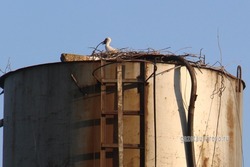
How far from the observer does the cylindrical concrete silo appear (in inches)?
684

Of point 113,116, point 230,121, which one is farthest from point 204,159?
point 113,116

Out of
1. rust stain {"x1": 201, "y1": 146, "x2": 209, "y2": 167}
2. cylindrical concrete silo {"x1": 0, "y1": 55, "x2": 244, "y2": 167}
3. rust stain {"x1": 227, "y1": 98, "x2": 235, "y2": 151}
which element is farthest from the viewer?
rust stain {"x1": 227, "y1": 98, "x2": 235, "y2": 151}

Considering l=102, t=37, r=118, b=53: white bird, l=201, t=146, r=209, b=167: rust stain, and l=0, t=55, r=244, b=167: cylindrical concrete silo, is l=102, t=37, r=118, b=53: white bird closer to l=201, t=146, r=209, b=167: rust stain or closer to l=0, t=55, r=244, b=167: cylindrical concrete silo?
l=0, t=55, r=244, b=167: cylindrical concrete silo

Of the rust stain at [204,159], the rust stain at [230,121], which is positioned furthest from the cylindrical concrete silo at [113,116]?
the rust stain at [230,121]

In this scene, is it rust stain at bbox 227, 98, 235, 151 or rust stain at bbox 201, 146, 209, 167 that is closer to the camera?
rust stain at bbox 201, 146, 209, 167

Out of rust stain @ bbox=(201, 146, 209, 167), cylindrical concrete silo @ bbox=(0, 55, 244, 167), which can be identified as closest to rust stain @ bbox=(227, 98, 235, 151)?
cylindrical concrete silo @ bbox=(0, 55, 244, 167)

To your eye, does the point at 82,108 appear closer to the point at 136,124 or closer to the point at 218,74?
the point at 136,124

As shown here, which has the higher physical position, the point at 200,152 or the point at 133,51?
the point at 133,51

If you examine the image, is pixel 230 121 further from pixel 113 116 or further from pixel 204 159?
pixel 113 116

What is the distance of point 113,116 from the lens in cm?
1742

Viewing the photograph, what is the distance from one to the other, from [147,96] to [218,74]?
180cm

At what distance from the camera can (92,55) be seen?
18812 mm

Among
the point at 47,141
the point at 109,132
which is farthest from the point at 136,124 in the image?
the point at 47,141

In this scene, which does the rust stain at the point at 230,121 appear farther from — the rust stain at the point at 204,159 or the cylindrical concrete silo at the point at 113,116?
the rust stain at the point at 204,159
